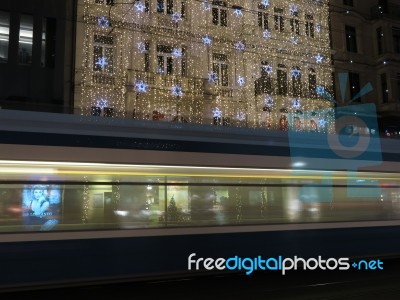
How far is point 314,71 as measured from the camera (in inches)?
802

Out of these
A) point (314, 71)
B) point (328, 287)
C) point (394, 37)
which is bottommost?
point (328, 287)

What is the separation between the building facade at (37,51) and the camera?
1500 centimetres

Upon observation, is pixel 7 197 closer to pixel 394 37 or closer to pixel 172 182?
pixel 172 182

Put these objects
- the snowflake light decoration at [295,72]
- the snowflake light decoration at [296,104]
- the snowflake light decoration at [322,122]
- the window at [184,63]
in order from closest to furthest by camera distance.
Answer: the window at [184,63], the snowflake light decoration at [296,104], the snowflake light decoration at [322,122], the snowflake light decoration at [295,72]

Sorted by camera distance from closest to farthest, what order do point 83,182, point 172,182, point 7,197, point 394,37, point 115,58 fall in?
point 7,197 < point 83,182 < point 172,182 < point 115,58 < point 394,37

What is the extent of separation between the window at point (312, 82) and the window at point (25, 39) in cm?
1163

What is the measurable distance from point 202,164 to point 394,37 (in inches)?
741

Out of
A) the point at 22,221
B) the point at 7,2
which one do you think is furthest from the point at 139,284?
the point at 7,2

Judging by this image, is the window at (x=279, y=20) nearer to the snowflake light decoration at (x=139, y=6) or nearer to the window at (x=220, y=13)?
the window at (x=220, y=13)

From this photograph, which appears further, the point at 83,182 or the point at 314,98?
the point at 314,98

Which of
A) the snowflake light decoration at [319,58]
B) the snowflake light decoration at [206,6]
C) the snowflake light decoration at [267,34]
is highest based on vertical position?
the snowflake light decoration at [206,6]

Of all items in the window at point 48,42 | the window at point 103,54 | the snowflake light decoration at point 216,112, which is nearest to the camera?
the window at point 48,42

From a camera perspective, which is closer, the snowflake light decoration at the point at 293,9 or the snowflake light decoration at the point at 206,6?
the snowflake light decoration at the point at 206,6

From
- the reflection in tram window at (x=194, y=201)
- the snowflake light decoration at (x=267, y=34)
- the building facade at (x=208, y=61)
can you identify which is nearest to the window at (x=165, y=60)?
the building facade at (x=208, y=61)
